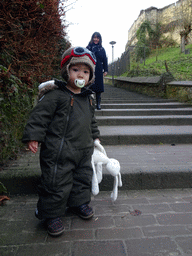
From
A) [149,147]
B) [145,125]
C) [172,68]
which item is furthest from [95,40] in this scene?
[172,68]

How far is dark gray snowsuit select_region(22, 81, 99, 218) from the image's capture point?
1898 millimetres

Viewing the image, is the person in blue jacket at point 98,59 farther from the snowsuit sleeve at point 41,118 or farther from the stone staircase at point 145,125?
the snowsuit sleeve at point 41,118

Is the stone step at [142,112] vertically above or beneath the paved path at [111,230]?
above

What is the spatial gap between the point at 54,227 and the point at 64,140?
727mm

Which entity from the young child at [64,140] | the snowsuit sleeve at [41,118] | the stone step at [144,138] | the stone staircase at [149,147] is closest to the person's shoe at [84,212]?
the young child at [64,140]

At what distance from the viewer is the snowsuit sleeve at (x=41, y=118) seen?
185 centimetres

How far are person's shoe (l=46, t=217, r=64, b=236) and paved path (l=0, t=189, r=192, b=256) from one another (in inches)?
1.7

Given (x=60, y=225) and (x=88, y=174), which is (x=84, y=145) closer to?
(x=88, y=174)

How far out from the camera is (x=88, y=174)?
7.06 feet

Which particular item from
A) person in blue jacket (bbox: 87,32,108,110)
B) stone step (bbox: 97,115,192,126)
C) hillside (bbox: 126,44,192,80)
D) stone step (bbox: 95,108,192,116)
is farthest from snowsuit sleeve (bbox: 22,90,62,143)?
hillside (bbox: 126,44,192,80)

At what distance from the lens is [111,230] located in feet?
6.29

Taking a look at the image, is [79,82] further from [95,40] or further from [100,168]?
[95,40]

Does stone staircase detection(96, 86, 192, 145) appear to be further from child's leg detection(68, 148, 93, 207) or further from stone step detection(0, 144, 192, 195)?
child's leg detection(68, 148, 93, 207)

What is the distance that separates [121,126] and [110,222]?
3187 millimetres
